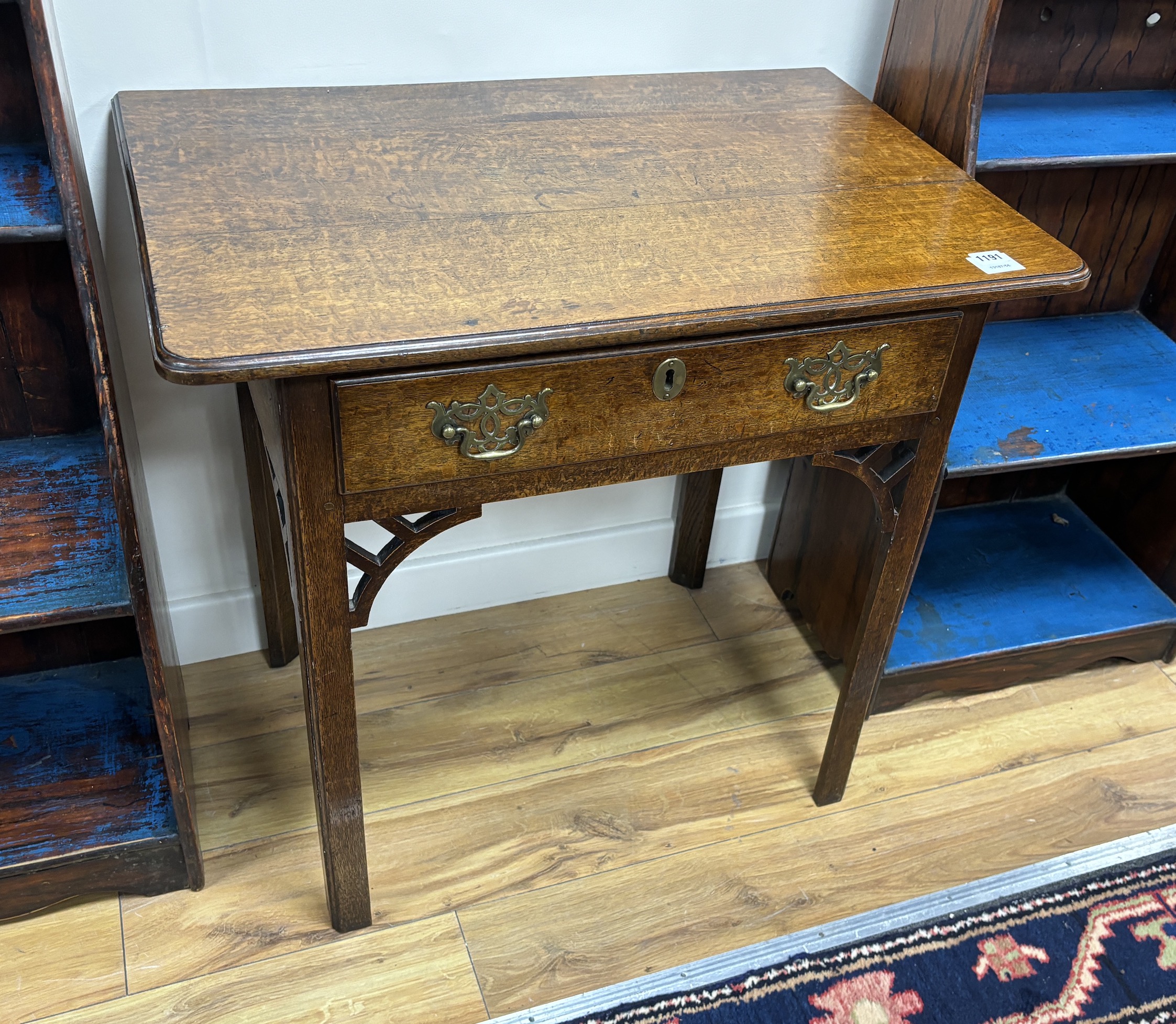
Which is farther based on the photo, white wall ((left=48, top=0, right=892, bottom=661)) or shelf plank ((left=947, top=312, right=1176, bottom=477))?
shelf plank ((left=947, top=312, right=1176, bottom=477))

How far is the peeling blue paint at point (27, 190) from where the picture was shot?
117 cm

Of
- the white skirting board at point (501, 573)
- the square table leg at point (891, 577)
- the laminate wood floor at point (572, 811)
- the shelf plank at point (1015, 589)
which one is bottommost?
the laminate wood floor at point (572, 811)

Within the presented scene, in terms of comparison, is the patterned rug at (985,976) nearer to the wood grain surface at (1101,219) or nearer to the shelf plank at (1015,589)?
the shelf plank at (1015,589)

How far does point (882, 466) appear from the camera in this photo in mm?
1446

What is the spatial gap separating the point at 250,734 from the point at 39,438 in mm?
586

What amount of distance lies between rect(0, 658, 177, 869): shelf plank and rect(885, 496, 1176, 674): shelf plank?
3.86ft

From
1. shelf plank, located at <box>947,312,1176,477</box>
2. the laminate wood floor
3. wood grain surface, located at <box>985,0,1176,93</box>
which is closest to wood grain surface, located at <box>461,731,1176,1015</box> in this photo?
the laminate wood floor

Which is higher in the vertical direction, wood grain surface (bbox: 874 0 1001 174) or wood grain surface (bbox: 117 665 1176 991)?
wood grain surface (bbox: 874 0 1001 174)

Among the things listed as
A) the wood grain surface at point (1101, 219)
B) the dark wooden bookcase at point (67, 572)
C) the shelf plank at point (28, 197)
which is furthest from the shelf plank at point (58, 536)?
the wood grain surface at point (1101, 219)

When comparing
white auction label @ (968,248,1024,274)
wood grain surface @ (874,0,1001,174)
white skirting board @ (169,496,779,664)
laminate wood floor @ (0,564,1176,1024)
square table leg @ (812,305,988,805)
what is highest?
wood grain surface @ (874,0,1001,174)

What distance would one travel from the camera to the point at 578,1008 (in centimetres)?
146

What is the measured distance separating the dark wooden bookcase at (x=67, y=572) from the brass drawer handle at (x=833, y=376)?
0.76 metres

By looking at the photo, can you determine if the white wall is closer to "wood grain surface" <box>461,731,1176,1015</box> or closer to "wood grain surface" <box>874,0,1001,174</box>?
"wood grain surface" <box>874,0,1001,174</box>

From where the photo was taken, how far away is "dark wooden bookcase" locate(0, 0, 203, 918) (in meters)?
1.22
